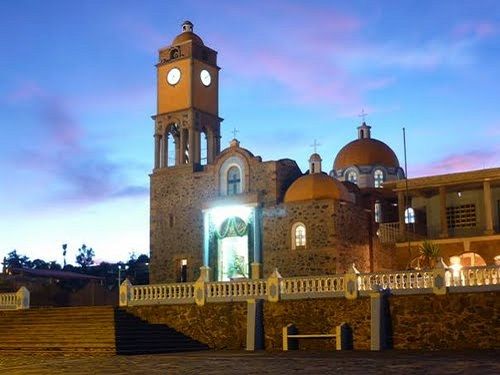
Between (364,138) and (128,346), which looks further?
(364,138)

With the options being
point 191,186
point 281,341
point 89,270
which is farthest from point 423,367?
point 89,270

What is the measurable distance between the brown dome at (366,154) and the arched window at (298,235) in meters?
12.2

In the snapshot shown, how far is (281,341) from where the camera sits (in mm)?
24312

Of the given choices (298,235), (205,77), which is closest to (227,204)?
(298,235)

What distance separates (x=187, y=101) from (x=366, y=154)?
488 inches

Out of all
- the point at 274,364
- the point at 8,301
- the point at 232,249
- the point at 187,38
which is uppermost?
the point at 187,38

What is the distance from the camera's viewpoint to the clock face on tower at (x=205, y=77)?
1636 inches

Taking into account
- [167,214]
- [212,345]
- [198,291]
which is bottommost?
[212,345]

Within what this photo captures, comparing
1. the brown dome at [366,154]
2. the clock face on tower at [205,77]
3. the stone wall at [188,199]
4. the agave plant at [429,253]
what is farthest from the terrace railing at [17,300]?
the brown dome at [366,154]

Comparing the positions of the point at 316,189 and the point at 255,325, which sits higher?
the point at 316,189

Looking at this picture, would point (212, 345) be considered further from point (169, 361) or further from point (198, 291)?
point (169, 361)

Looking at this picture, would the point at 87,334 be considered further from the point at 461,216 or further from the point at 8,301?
the point at 461,216

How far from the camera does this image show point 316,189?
3516 centimetres

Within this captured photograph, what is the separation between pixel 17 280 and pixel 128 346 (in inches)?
874
